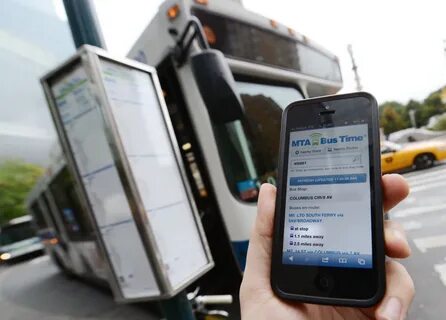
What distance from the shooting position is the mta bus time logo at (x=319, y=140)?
105 centimetres

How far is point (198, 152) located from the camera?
116 inches

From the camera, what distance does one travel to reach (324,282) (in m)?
0.96

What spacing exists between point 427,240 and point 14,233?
19492mm

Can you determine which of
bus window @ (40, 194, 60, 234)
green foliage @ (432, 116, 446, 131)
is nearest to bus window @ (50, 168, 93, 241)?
bus window @ (40, 194, 60, 234)

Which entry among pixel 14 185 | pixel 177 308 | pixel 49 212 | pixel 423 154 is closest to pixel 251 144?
pixel 177 308

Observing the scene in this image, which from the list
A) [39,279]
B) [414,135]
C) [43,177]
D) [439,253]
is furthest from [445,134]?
[39,279]

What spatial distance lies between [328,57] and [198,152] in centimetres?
215

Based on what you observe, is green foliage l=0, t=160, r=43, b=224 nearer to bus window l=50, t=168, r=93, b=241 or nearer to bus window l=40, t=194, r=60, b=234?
bus window l=40, t=194, r=60, b=234

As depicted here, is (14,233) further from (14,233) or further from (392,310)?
(392,310)

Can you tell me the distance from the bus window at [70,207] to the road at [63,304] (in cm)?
125

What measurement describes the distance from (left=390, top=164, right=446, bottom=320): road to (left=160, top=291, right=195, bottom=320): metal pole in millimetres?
2004

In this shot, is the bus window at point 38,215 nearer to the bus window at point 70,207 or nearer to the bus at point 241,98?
the bus window at point 70,207

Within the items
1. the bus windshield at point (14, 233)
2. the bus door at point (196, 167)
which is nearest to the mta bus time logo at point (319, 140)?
the bus door at point (196, 167)

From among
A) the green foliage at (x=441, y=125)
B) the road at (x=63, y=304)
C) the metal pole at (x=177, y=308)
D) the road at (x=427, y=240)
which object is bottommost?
the road at (x=427, y=240)
